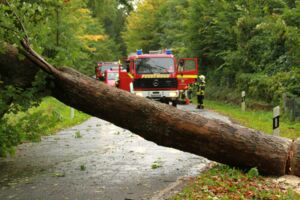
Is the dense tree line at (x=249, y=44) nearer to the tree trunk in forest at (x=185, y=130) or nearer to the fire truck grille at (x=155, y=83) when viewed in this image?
the fire truck grille at (x=155, y=83)

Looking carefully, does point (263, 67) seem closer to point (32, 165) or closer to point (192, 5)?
point (192, 5)

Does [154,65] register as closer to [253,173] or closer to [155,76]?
[155,76]

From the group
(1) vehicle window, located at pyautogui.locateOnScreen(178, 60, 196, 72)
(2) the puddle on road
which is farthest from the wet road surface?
(1) vehicle window, located at pyautogui.locateOnScreen(178, 60, 196, 72)

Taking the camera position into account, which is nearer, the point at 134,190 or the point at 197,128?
the point at 134,190

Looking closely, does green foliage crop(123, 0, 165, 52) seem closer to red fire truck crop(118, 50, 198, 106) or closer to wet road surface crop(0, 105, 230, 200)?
red fire truck crop(118, 50, 198, 106)

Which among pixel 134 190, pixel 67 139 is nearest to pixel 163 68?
pixel 67 139

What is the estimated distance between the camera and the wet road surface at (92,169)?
693 centimetres

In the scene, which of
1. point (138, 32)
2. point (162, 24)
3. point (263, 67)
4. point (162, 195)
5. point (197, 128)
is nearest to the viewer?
point (162, 195)

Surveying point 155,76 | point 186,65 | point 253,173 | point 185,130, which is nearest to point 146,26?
point 186,65

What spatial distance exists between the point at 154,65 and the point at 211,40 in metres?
9.39

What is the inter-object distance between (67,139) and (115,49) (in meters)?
64.3

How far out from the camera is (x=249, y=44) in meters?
24.0

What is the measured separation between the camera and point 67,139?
12.3 meters

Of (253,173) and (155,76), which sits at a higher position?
(155,76)
